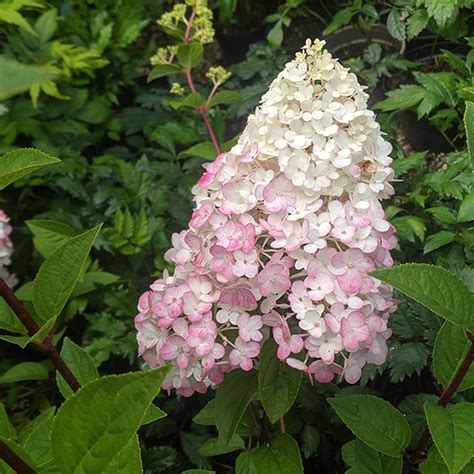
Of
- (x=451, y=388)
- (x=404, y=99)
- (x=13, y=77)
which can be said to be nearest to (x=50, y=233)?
(x=404, y=99)

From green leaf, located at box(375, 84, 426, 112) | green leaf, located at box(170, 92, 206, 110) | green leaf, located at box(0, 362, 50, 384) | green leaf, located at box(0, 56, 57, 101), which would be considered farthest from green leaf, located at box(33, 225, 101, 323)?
green leaf, located at box(375, 84, 426, 112)

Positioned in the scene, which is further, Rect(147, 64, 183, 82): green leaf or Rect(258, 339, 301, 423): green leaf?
Rect(147, 64, 183, 82): green leaf

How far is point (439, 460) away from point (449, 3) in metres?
1.09

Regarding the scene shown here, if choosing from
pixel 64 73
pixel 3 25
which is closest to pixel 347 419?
pixel 64 73

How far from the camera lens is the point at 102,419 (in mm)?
496

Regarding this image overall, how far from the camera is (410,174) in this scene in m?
1.54

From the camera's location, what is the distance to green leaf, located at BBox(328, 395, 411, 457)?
0.86 meters

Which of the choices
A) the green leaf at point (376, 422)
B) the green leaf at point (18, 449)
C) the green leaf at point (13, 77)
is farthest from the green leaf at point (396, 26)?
the green leaf at point (13, 77)

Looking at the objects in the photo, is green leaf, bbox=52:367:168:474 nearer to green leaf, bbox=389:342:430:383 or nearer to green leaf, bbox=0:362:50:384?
green leaf, bbox=389:342:430:383

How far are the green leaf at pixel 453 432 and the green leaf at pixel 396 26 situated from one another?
1230 mm

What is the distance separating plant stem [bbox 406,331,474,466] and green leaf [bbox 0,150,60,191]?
1.63 feet

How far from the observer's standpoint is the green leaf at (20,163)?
24.8 inches

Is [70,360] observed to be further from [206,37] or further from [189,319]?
[206,37]

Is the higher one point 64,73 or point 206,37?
point 206,37
